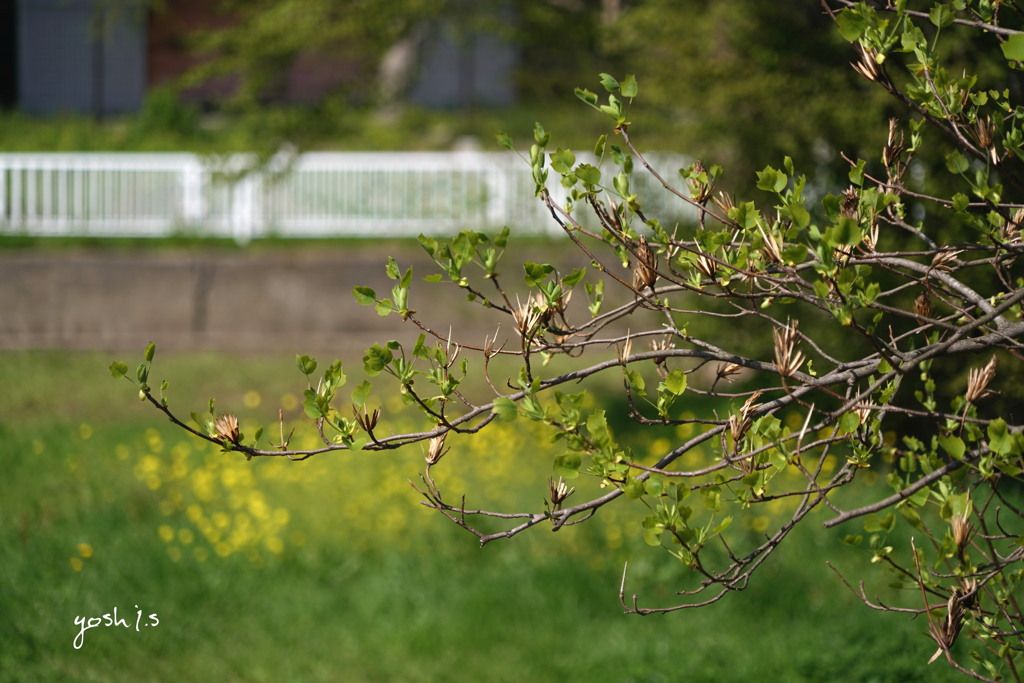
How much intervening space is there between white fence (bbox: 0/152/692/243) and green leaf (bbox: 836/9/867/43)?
774 cm

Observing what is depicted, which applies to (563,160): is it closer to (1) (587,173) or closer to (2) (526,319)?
(1) (587,173)

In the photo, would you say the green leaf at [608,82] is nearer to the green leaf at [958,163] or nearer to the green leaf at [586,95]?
the green leaf at [586,95]

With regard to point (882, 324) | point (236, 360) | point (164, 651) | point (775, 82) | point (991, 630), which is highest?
point (775, 82)

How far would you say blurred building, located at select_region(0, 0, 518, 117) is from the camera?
16328 mm

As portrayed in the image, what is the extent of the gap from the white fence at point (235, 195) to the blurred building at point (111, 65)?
249 inches

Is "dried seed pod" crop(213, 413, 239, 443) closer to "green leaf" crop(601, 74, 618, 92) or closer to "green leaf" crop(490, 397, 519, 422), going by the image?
"green leaf" crop(490, 397, 519, 422)

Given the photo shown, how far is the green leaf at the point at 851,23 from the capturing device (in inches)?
61.4

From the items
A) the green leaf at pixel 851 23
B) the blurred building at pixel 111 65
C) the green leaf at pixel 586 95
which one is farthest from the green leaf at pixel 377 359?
the blurred building at pixel 111 65

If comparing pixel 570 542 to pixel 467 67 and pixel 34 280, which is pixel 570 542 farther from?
pixel 467 67

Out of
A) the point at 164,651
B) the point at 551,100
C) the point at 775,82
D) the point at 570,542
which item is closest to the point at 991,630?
the point at 570,542

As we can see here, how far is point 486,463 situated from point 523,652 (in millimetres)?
1629

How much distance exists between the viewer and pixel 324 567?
427 centimetres

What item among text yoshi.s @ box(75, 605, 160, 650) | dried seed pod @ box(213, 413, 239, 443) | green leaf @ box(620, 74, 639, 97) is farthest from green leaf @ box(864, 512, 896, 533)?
text yoshi.s @ box(75, 605, 160, 650)

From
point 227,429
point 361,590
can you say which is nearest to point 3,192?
point 361,590
